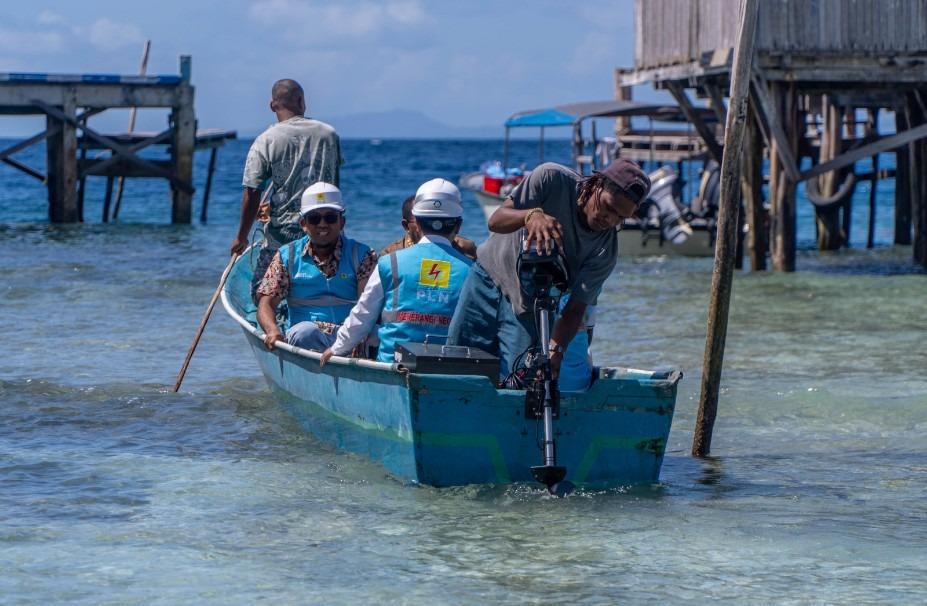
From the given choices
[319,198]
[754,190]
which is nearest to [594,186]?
[319,198]

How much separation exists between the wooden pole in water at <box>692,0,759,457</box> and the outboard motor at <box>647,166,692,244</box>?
54.0ft

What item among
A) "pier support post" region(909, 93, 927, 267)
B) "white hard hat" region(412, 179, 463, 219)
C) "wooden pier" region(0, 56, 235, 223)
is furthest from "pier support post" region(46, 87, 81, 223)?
"white hard hat" region(412, 179, 463, 219)

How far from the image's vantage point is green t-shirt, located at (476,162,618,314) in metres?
6.97

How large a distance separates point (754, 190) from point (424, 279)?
13.3m

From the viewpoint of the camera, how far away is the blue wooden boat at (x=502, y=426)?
7.25 meters

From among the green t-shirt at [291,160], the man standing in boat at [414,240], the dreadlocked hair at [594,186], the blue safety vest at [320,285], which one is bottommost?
the blue safety vest at [320,285]

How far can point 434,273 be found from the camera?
782 centimetres

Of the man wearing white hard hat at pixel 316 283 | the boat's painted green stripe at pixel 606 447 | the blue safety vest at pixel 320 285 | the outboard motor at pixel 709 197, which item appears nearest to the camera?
the boat's painted green stripe at pixel 606 447

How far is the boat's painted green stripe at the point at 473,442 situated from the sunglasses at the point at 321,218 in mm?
2033

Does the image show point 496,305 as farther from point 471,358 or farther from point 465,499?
point 465,499

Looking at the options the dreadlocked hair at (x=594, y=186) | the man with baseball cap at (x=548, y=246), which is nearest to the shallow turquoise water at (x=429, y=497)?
the man with baseball cap at (x=548, y=246)

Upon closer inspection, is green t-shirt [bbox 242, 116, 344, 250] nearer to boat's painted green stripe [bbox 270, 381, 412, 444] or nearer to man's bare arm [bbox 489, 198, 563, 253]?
boat's painted green stripe [bbox 270, 381, 412, 444]

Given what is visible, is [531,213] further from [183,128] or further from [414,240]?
[183,128]

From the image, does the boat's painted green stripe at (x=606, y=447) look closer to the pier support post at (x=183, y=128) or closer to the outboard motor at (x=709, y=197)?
the outboard motor at (x=709, y=197)
